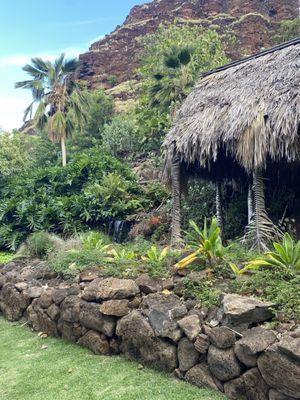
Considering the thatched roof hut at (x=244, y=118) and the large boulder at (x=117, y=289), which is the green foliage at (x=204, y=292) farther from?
the thatched roof hut at (x=244, y=118)

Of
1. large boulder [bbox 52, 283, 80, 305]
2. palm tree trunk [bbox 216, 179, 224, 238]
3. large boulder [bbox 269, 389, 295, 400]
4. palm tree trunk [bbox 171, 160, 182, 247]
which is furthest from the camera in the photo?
palm tree trunk [bbox 216, 179, 224, 238]

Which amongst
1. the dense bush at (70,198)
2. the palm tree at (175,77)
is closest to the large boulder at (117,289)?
the dense bush at (70,198)

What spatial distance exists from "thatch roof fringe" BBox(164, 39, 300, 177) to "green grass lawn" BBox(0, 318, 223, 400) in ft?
13.5

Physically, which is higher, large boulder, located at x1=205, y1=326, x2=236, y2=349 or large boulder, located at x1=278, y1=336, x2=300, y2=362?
large boulder, located at x1=278, y1=336, x2=300, y2=362

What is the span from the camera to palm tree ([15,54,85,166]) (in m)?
21.0

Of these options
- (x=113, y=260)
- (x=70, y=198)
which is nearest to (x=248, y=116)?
(x=113, y=260)

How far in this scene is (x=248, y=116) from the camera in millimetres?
7262

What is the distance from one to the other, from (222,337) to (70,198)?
1119 cm

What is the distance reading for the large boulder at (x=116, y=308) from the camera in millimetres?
5348

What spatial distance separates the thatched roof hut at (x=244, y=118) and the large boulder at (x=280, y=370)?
13.2ft

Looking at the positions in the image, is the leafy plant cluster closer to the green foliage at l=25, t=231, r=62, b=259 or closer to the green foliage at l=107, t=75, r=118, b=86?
the green foliage at l=25, t=231, r=62, b=259

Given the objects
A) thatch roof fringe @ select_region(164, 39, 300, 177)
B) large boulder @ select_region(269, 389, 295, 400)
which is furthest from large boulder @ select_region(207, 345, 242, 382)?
thatch roof fringe @ select_region(164, 39, 300, 177)

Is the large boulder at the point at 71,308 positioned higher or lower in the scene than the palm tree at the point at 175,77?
lower

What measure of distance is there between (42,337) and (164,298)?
104 inches
